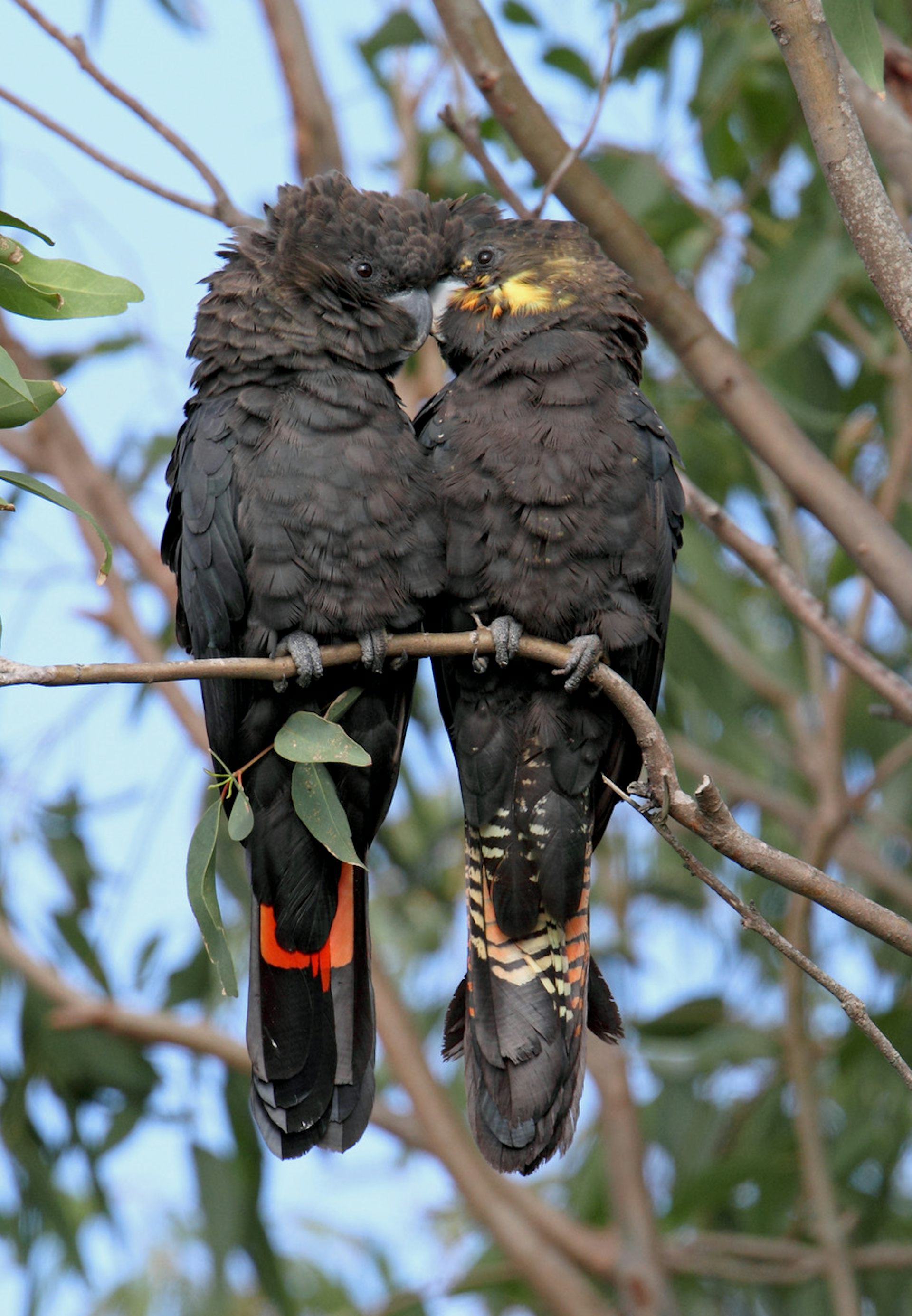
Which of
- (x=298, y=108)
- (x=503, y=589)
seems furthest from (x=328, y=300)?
(x=298, y=108)

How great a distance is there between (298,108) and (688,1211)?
9.61ft

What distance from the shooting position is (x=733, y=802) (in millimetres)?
3834

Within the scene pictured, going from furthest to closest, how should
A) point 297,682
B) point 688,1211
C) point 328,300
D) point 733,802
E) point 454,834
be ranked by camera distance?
point 454,834, point 733,802, point 688,1211, point 328,300, point 297,682

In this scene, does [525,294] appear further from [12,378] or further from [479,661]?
[12,378]

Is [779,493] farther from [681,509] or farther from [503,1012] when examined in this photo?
[503,1012]

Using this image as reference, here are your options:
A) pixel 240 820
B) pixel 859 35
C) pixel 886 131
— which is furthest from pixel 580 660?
pixel 886 131

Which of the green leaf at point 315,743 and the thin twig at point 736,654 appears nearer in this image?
the green leaf at point 315,743

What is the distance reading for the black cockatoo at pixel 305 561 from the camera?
219 centimetres

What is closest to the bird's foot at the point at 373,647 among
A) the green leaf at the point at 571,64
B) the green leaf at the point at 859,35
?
the green leaf at the point at 859,35

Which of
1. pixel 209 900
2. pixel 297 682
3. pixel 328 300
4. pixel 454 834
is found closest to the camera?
pixel 209 900

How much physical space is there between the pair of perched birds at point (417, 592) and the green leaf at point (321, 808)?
9.7 inches

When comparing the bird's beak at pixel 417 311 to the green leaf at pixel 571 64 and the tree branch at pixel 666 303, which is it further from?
the green leaf at pixel 571 64

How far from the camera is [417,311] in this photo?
249 cm

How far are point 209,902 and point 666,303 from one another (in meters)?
1.36
